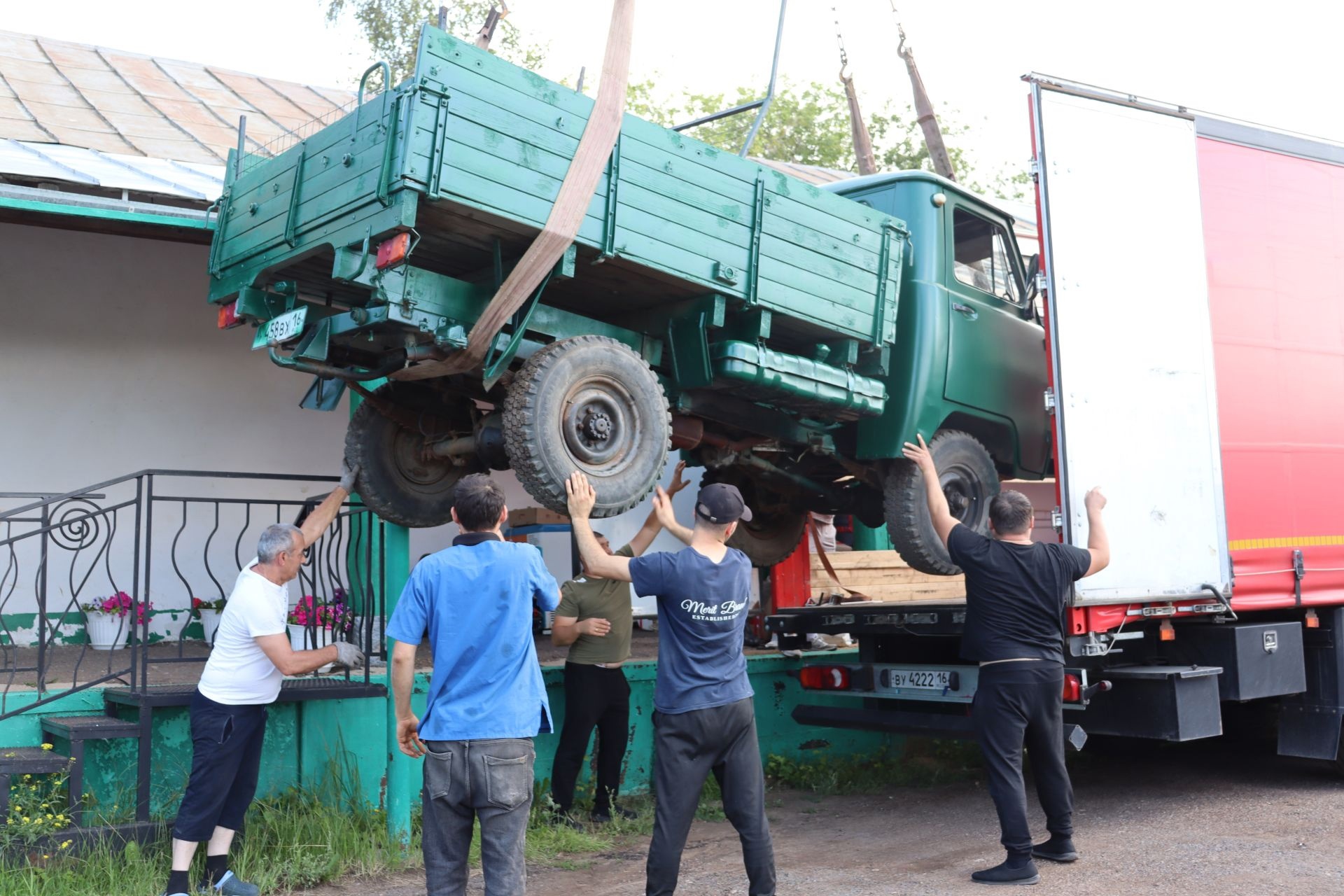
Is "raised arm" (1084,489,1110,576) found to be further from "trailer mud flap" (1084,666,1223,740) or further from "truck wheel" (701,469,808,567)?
"truck wheel" (701,469,808,567)

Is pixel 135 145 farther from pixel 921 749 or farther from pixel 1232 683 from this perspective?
pixel 1232 683

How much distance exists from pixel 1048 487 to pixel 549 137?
12.7 m

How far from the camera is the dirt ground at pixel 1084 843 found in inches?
200

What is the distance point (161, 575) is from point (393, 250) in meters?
4.91

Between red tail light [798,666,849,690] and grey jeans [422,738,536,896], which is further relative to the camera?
red tail light [798,666,849,690]

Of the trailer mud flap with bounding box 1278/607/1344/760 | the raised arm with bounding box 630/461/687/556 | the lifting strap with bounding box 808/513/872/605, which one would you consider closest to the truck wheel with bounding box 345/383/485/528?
the raised arm with bounding box 630/461/687/556

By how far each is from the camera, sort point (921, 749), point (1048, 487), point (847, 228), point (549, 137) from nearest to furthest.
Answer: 1. point (549, 137)
2. point (847, 228)
3. point (921, 749)
4. point (1048, 487)

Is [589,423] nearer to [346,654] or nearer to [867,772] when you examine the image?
[346,654]

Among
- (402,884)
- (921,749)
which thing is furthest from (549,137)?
(921,749)

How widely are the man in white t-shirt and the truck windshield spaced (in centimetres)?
403

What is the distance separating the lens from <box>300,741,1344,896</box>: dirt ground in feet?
16.7

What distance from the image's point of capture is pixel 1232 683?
20.2ft

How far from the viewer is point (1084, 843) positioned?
5770 mm

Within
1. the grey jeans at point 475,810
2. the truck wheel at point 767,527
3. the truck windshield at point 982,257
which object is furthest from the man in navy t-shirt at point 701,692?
the truck wheel at point 767,527
